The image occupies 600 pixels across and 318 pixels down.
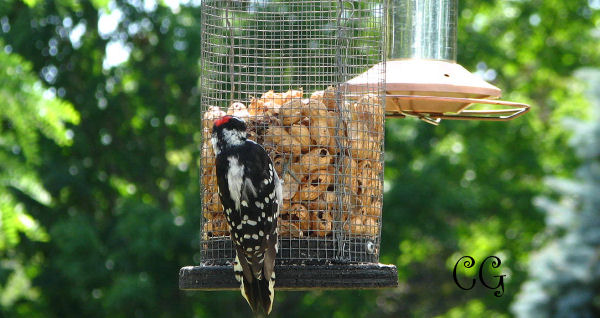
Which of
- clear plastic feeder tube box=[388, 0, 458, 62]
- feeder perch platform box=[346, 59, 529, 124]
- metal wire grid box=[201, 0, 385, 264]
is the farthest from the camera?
clear plastic feeder tube box=[388, 0, 458, 62]

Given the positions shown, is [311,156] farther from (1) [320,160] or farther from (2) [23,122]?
(2) [23,122]

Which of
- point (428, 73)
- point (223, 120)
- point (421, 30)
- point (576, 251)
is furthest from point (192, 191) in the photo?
point (223, 120)

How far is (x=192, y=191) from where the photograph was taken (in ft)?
48.8

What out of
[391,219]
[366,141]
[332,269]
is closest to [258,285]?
[332,269]

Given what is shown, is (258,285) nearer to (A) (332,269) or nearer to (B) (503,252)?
(A) (332,269)

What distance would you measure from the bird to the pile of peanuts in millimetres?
306

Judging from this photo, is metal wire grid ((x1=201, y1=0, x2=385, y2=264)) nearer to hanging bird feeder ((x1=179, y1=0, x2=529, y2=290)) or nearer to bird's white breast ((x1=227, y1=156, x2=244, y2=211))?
hanging bird feeder ((x1=179, y1=0, x2=529, y2=290))

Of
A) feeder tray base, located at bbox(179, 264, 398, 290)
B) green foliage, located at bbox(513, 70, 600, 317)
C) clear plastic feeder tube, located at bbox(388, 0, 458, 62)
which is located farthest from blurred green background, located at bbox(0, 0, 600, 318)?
feeder tray base, located at bbox(179, 264, 398, 290)

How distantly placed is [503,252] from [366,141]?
12232 mm

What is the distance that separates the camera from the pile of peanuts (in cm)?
560

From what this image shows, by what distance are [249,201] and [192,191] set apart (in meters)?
9.69

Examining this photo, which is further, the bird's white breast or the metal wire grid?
the metal wire grid

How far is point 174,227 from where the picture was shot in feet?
46.5

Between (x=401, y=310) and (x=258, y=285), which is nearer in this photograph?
(x=258, y=285)
